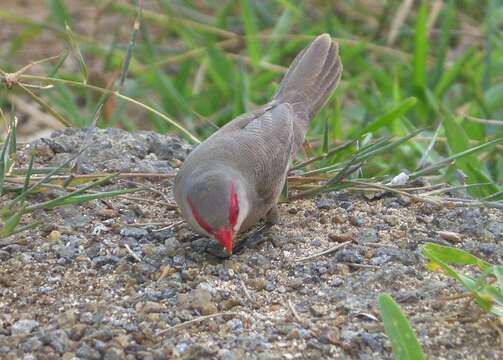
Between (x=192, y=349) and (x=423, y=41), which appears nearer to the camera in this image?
(x=192, y=349)

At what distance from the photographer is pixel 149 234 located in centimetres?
443

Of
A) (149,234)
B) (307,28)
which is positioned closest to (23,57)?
(307,28)

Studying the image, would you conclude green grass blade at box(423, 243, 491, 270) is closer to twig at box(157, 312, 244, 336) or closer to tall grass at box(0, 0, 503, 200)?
twig at box(157, 312, 244, 336)

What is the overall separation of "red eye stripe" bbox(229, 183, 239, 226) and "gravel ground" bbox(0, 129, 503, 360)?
0.60 ft

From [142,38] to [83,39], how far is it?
1.59 feet

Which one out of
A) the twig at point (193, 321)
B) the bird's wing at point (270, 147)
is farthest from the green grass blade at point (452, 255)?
the bird's wing at point (270, 147)

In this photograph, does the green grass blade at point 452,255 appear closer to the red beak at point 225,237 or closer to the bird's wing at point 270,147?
the red beak at point 225,237

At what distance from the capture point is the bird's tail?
18.4 feet

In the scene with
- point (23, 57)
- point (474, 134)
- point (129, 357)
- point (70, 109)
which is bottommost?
point (23, 57)

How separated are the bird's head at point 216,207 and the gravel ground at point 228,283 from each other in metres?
0.14

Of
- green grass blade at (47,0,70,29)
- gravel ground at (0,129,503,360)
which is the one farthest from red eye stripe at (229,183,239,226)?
green grass blade at (47,0,70,29)

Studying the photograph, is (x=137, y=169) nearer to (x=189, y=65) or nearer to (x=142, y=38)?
(x=189, y=65)

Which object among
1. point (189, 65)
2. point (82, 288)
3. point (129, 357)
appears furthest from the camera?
point (189, 65)

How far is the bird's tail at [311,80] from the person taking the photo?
5.62 metres
